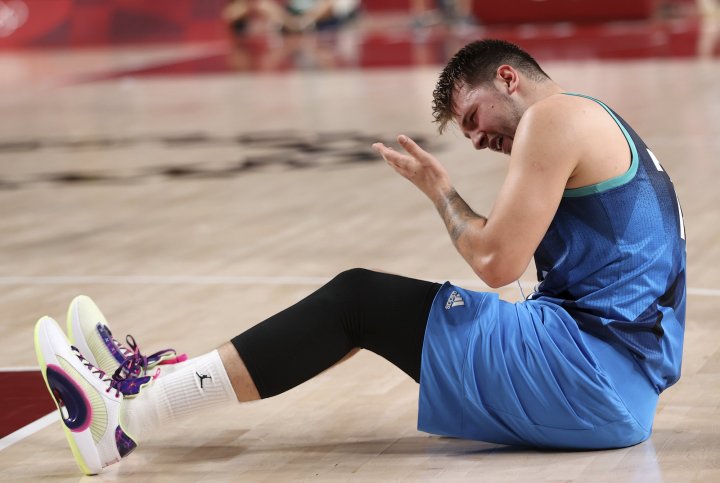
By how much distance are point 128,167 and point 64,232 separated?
1.84 m

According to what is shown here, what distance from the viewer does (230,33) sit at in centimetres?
1878

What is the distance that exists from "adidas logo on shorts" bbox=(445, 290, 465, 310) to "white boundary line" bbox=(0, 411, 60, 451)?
1152 mm

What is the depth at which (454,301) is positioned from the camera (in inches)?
114

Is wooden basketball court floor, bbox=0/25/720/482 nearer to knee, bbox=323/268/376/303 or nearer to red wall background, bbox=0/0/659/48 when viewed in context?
knee, bbox=323/268/376/303

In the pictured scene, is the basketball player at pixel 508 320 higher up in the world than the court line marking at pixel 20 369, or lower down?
higher up

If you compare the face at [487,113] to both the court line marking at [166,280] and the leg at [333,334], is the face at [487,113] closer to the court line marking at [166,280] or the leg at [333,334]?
the leg at [333,334]

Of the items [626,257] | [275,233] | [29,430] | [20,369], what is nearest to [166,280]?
[275,233]

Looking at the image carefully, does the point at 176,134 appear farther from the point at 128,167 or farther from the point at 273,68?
the point at 273,68

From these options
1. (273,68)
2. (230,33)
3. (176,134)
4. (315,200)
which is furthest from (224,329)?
(230,33)

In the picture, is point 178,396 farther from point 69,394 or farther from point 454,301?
point 454,301

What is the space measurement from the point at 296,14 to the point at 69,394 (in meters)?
16.5

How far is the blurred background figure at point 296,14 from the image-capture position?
18797mm

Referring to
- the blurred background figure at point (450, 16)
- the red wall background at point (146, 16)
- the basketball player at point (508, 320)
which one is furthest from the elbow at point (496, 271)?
the blurred background figure at point (450, 16)

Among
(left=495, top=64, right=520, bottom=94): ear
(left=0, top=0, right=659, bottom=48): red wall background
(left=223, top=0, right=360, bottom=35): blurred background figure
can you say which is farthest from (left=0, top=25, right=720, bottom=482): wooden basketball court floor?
(left=223, top=0, right=360, bottom=35): blurred background figure
